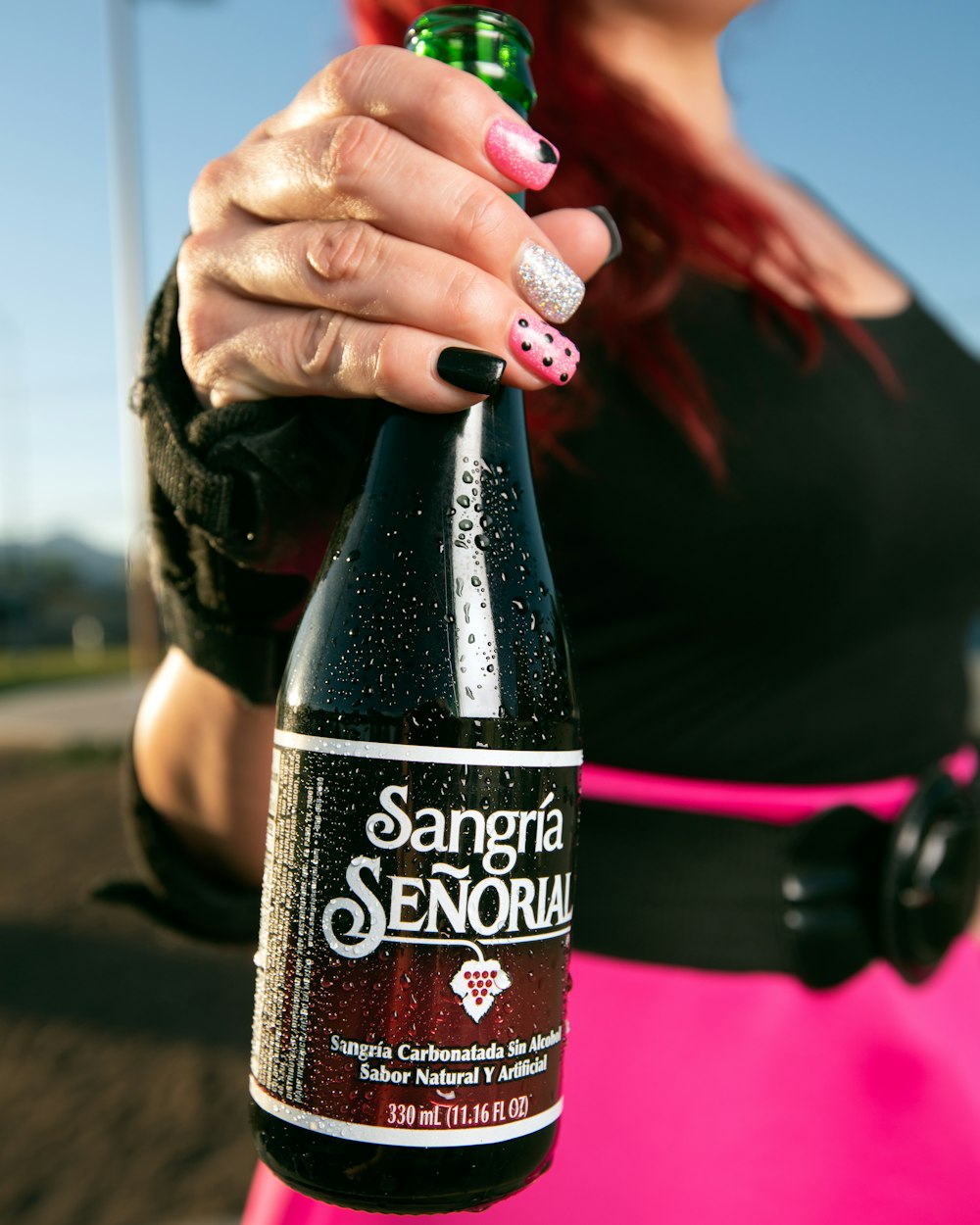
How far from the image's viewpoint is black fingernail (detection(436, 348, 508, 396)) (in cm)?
85

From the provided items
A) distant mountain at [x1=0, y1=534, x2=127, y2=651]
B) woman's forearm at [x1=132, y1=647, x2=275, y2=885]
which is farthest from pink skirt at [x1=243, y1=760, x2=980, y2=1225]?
distant mountain at [x1=0, y1=534, x2=127, y2=651]

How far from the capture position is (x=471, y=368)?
2.81 feet

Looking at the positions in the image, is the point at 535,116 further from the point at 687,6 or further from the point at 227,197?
the point at 227,197

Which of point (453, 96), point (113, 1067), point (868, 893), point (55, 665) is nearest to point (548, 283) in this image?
point (453, 96)

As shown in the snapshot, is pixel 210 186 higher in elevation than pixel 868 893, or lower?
higher

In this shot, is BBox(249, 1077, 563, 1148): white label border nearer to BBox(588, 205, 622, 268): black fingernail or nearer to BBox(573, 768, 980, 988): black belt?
BBox(573, 768, 980, 988): black belt

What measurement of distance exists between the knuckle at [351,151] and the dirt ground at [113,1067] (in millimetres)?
950

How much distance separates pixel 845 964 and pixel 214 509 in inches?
32.8

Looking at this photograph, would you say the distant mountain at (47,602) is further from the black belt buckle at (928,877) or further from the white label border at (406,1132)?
the white label border at (406,1132)

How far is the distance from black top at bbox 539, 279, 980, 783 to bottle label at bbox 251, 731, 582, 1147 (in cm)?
42

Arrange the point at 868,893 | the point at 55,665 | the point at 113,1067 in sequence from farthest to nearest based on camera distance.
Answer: the point at 55,665 → the point at 113,1067 → the point at 868,893

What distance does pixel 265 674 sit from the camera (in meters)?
1.12

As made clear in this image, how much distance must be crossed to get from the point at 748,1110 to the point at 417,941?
50 centimetres

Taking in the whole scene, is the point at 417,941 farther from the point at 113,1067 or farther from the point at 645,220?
the point at 113,1067
